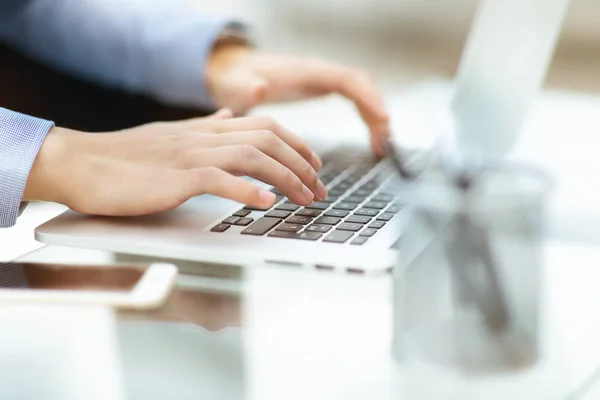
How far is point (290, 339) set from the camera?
1.46ft

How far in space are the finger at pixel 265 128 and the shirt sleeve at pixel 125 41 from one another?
29 cm

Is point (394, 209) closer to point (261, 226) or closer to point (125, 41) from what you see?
point (261, 226)

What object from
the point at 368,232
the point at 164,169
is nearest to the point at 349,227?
the point at 368,232

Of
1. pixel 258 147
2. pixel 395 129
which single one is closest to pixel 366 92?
pixel 395 129

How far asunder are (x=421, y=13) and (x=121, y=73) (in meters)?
1.13

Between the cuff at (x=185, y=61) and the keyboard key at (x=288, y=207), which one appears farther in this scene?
the cuff at (x=185, y=61)

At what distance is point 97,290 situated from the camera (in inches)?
17.0

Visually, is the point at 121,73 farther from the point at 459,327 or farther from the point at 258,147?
the point at 459,327

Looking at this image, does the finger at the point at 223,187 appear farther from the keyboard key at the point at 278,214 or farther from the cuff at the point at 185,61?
the cuff at the point at 185,61

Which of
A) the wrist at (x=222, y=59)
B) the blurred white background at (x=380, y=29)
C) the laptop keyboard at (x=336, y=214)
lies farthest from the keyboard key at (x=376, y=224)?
the blurred white background at (x=380, y=29)

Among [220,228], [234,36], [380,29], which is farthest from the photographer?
[380,29]

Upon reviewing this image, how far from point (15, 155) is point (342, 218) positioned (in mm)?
225

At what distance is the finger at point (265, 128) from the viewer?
586mm

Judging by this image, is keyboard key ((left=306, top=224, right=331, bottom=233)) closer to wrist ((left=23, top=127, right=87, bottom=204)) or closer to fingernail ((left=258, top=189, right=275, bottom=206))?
fingernail ((left=258, top=189, right=275, bottom=206))
